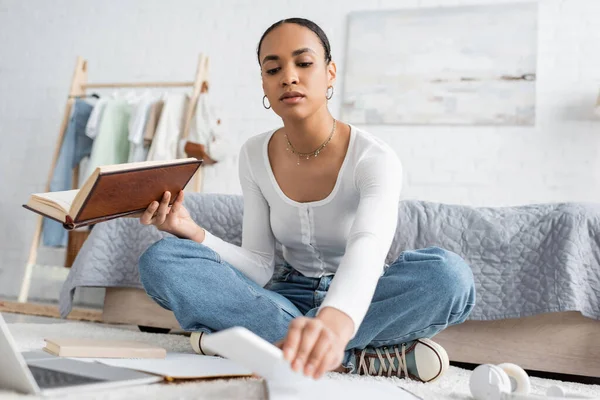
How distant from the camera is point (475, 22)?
3014 millimetres

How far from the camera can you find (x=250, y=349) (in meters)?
0.62

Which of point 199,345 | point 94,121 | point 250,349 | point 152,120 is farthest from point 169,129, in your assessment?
point 250,349

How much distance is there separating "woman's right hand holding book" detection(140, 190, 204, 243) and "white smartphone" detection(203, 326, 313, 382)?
0.50 meters

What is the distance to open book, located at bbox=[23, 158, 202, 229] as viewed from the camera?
3.19ft

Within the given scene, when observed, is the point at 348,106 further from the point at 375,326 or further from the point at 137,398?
the point at 137,398

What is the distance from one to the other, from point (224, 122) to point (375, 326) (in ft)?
7.71

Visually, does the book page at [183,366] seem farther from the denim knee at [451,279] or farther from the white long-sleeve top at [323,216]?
Result: the denim knee at [451,279]

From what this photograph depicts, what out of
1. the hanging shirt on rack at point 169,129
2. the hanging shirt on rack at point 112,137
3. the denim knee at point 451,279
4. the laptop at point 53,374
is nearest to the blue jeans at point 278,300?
the denim knee at point 451,279

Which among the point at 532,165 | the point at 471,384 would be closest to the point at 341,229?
the point at 471,384

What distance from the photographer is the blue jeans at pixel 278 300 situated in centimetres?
113

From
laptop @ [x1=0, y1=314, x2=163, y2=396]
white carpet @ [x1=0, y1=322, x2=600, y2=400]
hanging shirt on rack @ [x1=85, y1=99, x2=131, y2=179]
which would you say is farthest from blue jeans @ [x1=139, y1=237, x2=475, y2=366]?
hanging shirt on rack @ [x1=85, y1=99, x2=131, y2=179]

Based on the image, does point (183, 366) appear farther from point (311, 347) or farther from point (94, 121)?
point (94, 121)

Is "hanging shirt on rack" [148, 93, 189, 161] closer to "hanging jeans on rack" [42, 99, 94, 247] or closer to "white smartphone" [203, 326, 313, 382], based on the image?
"hanging jeans on rack" [42, 99, 94, 247]

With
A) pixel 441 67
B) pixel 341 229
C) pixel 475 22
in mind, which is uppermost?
pixel 475 22
